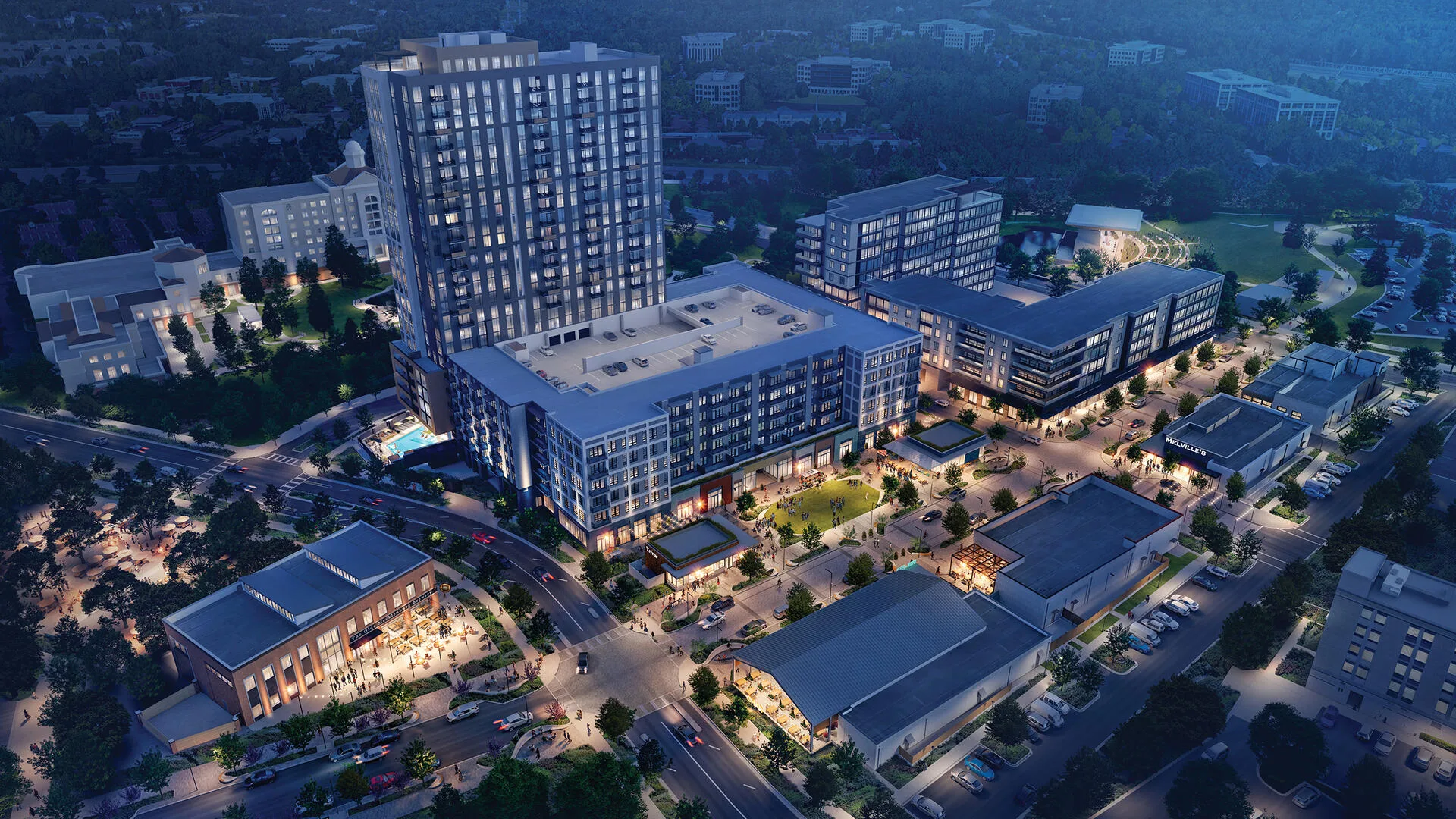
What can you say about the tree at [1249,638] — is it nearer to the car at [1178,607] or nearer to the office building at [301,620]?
the car at [1178,607]

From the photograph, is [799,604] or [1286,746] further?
[799,604]

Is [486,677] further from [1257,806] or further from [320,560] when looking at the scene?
[1257,806]

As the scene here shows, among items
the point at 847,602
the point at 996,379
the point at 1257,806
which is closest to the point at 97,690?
the point at 847,602

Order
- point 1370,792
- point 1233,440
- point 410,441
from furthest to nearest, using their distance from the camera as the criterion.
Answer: point 410,441 → point 1233,440 → point 1370,792

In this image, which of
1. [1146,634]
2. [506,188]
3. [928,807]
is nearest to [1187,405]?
[1146,634]

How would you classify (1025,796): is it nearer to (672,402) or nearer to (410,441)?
(672,402)

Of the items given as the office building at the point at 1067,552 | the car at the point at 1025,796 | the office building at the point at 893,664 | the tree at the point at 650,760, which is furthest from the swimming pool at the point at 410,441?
the car at the point at 1025,796

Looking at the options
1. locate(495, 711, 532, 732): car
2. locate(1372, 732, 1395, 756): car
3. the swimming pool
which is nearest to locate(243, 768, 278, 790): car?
locate(495, 711, 532, 732): car
